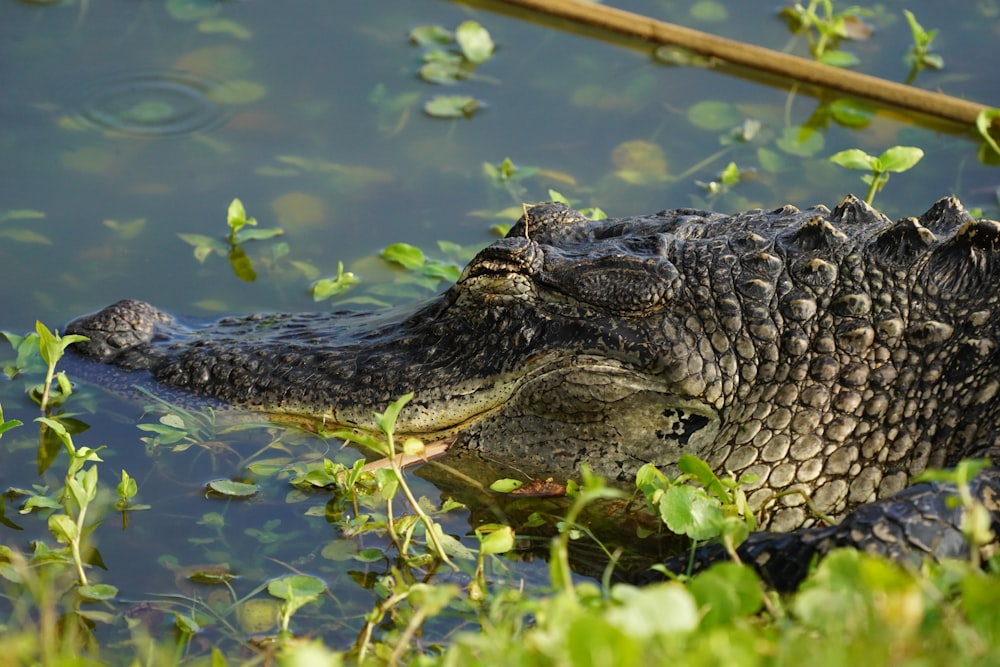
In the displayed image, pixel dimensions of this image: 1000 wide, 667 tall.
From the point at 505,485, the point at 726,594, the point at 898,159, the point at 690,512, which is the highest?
the point at 898,159

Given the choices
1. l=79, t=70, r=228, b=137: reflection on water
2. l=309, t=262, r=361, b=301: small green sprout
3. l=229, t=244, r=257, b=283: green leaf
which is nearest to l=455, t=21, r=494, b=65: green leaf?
l=79, t=70, r=228, b=137: reflection on water

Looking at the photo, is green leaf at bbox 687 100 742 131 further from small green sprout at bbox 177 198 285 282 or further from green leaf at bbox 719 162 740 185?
small green sprout at bbox 177 198 285 282

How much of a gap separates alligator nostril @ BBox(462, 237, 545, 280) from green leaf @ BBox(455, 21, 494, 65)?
357 cm

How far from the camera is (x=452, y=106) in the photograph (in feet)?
22.9

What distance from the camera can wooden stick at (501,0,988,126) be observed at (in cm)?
672

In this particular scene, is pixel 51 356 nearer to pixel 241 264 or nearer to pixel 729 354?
pixel 241 264

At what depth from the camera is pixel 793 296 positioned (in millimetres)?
3746

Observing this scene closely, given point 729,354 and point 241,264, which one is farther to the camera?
point 241,264

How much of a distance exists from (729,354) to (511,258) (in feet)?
2.46

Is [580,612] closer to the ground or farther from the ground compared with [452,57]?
closer to the ground

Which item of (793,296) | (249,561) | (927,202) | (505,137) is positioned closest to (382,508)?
(249,561)

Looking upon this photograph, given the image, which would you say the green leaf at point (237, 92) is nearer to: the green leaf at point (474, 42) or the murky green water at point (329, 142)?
the murky green water at point (329, 142)

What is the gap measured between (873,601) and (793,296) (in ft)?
5.04

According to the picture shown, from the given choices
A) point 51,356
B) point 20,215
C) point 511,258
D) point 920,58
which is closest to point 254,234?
point 20,215
